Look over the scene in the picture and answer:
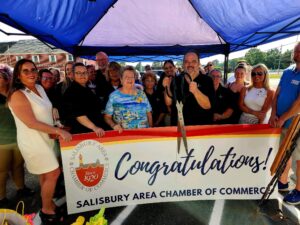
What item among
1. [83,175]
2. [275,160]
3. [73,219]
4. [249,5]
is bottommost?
[73,219]

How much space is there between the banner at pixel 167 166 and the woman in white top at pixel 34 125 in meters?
0.20

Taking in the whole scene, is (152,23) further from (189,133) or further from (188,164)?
(188,164)

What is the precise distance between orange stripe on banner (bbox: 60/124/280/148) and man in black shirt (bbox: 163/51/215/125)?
0.48ft

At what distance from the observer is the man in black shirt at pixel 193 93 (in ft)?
8.09

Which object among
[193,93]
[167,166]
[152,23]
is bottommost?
[167,166]

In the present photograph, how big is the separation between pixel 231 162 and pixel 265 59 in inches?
2883

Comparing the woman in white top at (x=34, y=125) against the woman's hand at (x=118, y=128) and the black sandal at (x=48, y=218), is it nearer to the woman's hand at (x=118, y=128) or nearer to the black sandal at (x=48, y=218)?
the black sandal at (x=48, y=218)

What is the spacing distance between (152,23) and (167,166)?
3.34m

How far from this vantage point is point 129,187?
2672 mm

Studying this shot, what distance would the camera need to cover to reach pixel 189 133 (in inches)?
102

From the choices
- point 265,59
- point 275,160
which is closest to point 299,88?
point 275,160

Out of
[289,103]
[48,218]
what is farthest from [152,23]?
[48,218]

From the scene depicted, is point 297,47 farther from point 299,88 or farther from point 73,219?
point 73,219

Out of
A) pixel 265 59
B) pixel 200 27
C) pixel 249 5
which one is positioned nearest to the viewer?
pixel 249 5
